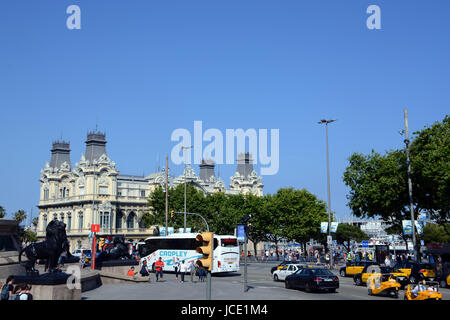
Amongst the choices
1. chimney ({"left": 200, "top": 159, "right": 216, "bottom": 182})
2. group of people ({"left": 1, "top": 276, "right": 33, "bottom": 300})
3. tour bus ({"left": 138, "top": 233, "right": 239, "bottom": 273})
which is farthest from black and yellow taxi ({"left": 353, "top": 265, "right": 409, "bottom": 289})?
chimney ({"left": 200, "top": 159, "right": 216, "bottom": 182})

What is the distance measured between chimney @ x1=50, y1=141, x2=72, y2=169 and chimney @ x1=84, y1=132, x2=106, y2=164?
9595 millimetres

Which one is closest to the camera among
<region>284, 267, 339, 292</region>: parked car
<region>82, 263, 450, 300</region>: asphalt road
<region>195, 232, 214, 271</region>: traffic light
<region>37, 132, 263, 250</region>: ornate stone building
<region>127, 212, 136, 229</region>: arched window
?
<region>195, 232, 214, 271</region>: traffic light

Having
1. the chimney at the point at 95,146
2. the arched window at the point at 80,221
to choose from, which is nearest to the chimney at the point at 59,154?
the chimney at the point at 95,146

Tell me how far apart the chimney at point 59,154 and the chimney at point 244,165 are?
54.0 m

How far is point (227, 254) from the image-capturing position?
124 feet

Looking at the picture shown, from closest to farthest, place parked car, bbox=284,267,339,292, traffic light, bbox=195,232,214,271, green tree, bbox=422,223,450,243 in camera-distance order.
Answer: traffic light, bbox=195,232,214,271, parked car, bbox=284,267,339,292, green tree, bbox=422,223,450,243

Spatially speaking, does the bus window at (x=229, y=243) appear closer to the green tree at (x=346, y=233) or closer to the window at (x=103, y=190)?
the window at (x=103, y=190)

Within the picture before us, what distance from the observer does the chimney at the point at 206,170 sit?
146750 millimetres

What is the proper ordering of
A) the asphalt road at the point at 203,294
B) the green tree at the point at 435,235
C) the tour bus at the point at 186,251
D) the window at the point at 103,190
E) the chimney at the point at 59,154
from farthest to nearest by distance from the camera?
the chimney at the point at 59,154
the green tree at the point at 435,235
the window at the point at 103,190
the tour bus at the point at 186,251
the asphalt road at the point at 203,294

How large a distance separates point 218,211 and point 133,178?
33588 mm

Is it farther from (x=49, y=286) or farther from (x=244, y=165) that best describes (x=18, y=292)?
(x=244, y=165)

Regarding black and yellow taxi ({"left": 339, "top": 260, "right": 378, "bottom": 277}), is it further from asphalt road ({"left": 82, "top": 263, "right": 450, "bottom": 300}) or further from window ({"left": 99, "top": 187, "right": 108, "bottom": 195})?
window ({"left": 99, "top": 187, "right": 108, "bottom": 195})

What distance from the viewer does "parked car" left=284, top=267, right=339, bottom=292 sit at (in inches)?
998
